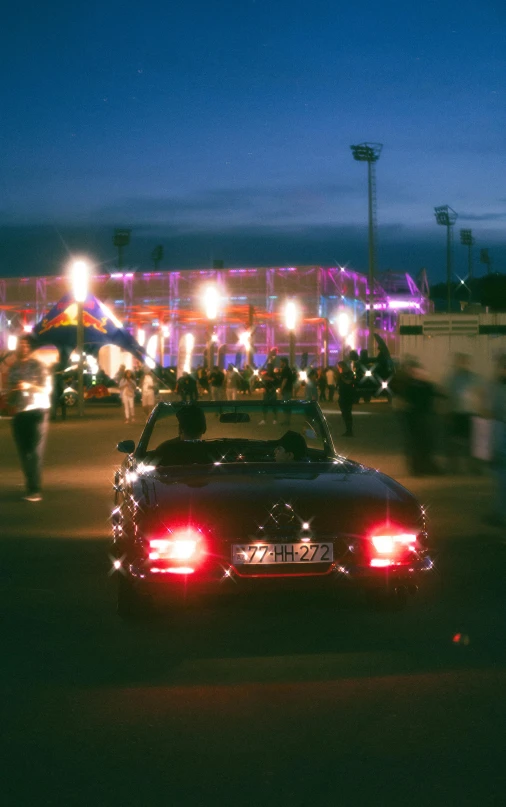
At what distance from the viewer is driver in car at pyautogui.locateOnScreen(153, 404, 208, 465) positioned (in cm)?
829

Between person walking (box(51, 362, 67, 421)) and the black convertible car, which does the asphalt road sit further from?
person walking (box(51, 362, 67, 421))

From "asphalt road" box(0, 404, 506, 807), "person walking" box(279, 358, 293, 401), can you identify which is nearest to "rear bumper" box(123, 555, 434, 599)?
"asphalt road" box(0, 404, 506, 807)

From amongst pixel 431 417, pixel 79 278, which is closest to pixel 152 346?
pixel 79 278

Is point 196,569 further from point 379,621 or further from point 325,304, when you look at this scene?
point 325,304

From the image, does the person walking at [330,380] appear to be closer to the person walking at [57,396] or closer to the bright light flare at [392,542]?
the person walking at [57,396]

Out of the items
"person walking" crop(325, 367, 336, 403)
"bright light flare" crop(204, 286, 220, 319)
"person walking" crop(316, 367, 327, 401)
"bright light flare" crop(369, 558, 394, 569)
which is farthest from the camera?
"person walking" crop(325, 367, 336, 403)

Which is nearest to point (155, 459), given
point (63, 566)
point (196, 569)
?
point (63, 566)

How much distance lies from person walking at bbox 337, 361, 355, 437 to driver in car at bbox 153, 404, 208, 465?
1719cm

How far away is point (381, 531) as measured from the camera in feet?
22.3

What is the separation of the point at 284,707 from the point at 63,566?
14.6 feet

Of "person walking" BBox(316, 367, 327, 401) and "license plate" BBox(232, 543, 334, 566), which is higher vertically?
"license plate" BBox(232, 543, 334, 566)

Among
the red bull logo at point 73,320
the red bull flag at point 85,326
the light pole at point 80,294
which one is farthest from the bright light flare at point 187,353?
the light pole at point 80,294

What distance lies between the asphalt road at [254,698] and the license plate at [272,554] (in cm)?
42

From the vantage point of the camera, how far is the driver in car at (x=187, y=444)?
27.2 ft
